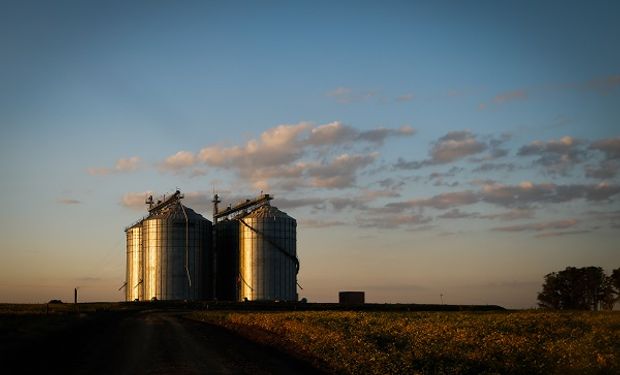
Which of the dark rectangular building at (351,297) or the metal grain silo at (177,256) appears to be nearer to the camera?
the metal grain silo at (177,256)

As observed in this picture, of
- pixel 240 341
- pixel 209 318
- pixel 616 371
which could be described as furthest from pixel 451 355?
pixel 209 318

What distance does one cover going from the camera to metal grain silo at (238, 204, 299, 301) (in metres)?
118

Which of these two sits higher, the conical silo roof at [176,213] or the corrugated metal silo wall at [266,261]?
the conical silo roof at [176,213]

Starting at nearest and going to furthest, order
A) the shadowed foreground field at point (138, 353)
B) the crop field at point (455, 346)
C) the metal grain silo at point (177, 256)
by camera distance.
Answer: the crop field at point (455, 346), the shadowed foreground field at point (138, 353), the metal grain silo at point (177, 256)

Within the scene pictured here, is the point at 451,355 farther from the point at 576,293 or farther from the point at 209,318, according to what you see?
the point at 576,293

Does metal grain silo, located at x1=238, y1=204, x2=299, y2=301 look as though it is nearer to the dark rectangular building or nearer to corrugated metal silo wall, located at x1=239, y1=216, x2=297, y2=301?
corrugated metal silo wall, located at x1=239, y1=216, x2=297, y2=301

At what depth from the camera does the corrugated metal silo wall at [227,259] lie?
124 m

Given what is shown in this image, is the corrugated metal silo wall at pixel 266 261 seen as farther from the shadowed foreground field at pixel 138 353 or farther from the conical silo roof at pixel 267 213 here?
the shadowed foreground field at pixel 138 353

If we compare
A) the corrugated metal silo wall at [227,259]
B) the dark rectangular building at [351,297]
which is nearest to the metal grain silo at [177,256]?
the corrugated metal silo wall at [227,259]

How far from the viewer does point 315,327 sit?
43.6 m

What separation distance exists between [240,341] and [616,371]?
21.9 meters

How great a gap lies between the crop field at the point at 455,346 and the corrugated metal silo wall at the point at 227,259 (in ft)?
251

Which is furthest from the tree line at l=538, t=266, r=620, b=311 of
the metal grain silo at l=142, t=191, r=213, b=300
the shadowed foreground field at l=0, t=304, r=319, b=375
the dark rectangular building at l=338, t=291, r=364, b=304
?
the shadowed foreground field at l=0, t=304, r=319, b=375

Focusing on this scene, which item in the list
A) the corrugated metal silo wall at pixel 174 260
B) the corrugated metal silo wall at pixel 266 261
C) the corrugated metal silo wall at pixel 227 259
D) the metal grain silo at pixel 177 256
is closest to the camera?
the corrugated metal silo wall at pixel 266 261
